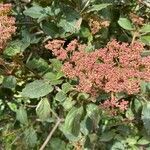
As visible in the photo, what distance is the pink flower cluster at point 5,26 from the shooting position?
1.42 m

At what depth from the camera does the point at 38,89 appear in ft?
5.11

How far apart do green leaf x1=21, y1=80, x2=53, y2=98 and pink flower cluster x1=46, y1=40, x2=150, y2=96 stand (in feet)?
0.44

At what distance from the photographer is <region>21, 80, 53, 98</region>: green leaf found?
154 cm

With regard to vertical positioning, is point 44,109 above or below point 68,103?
below

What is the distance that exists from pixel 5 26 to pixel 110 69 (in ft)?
1.18

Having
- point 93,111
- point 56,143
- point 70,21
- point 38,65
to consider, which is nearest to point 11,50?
point 38,65

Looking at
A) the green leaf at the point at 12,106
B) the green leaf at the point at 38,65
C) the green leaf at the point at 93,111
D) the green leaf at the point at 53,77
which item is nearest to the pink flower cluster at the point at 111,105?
the green leaf at the point at 93,111

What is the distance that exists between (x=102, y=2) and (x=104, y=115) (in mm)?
413

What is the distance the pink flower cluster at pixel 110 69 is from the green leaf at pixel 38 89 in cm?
14

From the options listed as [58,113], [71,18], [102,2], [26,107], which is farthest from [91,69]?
[26,107]

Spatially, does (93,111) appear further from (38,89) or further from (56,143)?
(56,143)

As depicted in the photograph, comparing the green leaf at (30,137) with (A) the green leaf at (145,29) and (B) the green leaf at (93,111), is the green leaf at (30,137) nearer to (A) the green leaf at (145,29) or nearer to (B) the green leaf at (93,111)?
(B) the green leaf at (93,111)

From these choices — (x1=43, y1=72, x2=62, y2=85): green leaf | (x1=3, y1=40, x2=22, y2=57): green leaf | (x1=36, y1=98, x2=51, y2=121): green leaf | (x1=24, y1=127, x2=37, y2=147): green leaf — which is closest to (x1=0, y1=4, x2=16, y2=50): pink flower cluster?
(x1=3, y1=40, x2=22, y2=57): green leaf

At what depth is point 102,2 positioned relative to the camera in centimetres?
175
